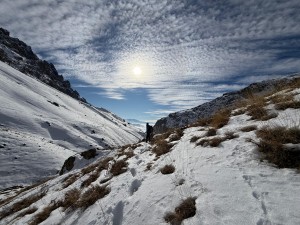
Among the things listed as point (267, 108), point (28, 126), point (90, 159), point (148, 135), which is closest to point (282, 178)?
point (267, 108)

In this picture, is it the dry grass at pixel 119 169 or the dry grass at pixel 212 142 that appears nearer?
the dry grass at pixel 212 142

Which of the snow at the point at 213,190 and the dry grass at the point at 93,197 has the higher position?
the snow at the point at 213,190

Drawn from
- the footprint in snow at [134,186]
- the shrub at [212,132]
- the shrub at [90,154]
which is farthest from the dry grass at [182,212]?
the shrub at [90,154]

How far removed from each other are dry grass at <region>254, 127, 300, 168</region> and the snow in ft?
0.59

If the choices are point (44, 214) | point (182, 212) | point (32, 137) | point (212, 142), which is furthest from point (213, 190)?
point (32, 137)

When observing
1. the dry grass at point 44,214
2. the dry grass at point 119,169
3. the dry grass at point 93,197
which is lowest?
the dry grass at point 44,214

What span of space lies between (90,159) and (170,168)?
14846 mm

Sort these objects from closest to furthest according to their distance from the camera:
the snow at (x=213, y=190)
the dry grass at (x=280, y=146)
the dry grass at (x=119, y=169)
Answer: the snow at (x=213, y=190) < the dry grass at (x=280, y=146) < the dry grass at (x=119, y=169)

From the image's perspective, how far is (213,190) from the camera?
445 cm

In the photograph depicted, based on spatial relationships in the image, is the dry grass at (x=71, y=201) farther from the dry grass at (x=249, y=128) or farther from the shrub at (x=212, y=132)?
the dry grass at (x=249, y=128)

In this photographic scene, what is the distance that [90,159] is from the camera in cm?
1988

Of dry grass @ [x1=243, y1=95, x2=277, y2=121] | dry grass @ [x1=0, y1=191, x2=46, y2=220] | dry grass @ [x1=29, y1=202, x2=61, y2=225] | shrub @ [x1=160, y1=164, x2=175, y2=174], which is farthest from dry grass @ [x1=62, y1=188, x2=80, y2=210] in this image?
dry grass @ [x1=243, y1=95, x2=277, y2=121]

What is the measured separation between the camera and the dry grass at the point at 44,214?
764cm

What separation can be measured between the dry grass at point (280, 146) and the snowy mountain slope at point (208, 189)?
0.16 meters
